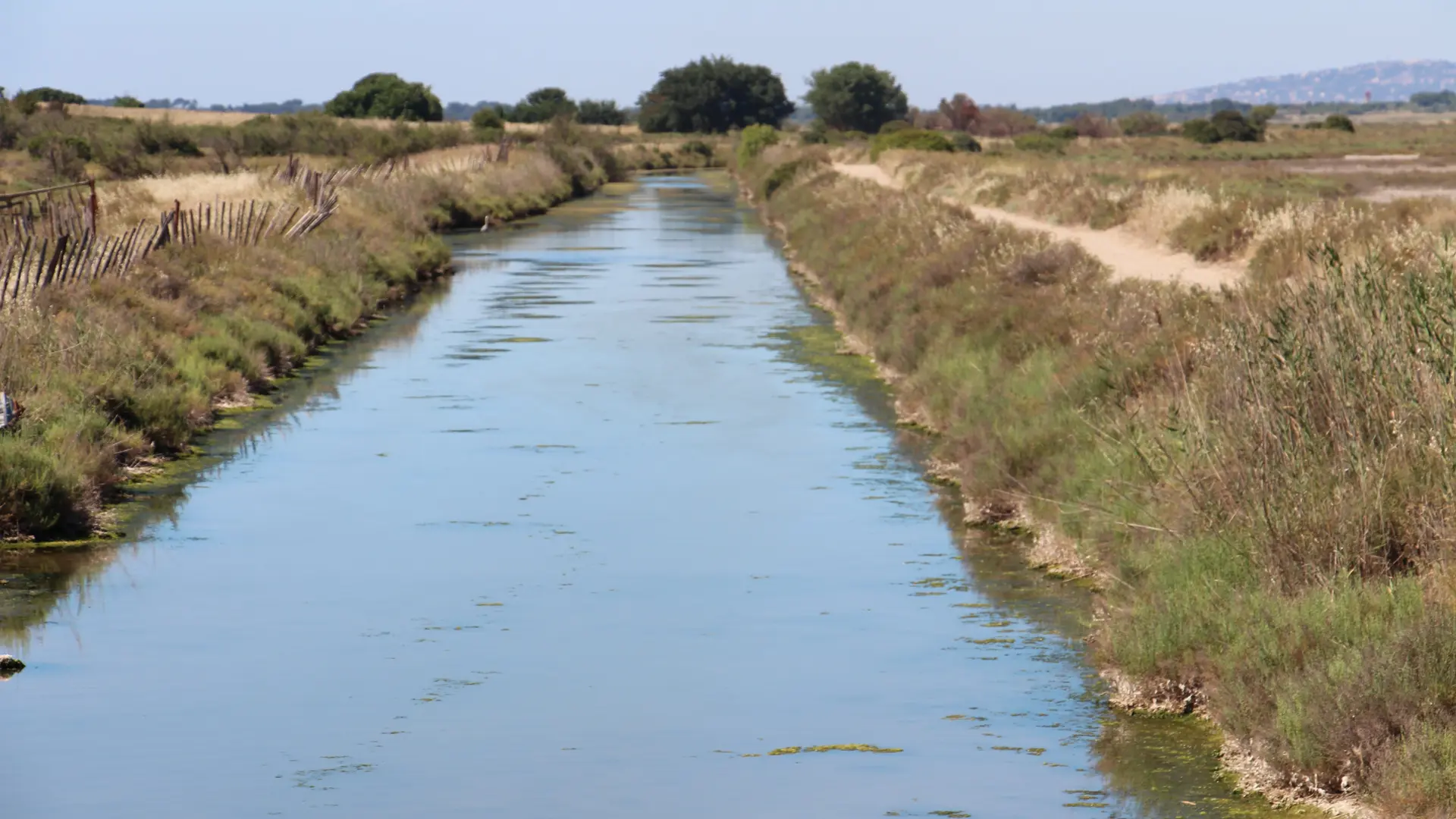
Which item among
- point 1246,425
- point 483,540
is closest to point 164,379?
point 483,540

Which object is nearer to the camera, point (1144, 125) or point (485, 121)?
point (485, 121)

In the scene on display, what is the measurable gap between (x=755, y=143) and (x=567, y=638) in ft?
266

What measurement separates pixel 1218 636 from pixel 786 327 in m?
20.8

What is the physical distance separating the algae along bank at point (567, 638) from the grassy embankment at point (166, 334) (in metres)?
0.61

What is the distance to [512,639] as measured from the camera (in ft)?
39.2

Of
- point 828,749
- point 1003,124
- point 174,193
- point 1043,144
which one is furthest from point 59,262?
point 1003,124

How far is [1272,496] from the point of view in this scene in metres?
9.95

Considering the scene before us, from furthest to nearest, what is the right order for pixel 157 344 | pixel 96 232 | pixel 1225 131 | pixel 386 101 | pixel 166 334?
pixel 386 101
pixel 1225 131
pixel 96 232
pixel 166 334
pixel 157 344

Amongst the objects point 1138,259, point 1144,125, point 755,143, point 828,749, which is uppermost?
point 755,143

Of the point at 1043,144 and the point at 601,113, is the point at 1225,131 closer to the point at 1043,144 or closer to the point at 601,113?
the point at 1043,144

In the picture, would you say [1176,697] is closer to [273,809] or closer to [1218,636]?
[1218,636]

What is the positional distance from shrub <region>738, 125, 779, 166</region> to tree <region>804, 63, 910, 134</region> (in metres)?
43.1

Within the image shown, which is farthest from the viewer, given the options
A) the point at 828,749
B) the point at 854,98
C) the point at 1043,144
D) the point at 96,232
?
the point at 854,98

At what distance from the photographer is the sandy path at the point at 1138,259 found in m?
23.7
